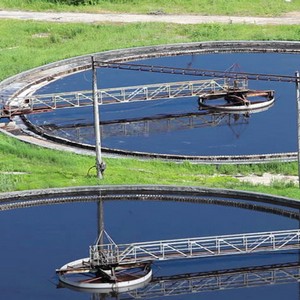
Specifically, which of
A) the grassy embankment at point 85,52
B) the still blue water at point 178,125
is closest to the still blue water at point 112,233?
the grassy embankment at point 85,52

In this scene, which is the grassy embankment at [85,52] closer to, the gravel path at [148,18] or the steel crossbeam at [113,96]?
the gravel path at [148,18]

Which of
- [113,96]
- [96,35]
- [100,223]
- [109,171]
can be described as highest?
[96,35]

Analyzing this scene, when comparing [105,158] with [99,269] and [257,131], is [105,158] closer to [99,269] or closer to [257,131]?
[257,131]

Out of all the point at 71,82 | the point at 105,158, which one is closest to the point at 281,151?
the point at 105,158

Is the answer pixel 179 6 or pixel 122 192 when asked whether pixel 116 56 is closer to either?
pixel 179 6

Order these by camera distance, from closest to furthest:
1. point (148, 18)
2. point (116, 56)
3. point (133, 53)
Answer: point (116, 56)
point (133, 53)
point (148, 18)

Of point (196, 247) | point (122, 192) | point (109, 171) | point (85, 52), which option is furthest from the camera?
point (85, 52)

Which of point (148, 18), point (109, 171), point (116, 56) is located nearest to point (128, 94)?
point (116, 56)
